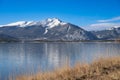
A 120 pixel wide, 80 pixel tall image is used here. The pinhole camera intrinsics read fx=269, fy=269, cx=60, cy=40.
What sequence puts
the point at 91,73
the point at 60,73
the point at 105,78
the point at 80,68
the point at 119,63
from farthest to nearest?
the point at 119,63, the point at 80,68, the point at 60,73, the point at 91,73, the point at 105,78

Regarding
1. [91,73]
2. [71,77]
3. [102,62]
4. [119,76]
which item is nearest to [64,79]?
[71,77]

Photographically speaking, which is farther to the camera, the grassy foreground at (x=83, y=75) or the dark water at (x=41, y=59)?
the dark water at (x=41, y=59)

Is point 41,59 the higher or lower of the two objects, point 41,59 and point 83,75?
the lower

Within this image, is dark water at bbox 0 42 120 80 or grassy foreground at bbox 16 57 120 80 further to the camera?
dark water at bbox 0 42 120 80

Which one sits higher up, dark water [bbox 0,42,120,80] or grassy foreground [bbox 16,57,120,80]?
grassy foreground [bbox 16,57,120,80]

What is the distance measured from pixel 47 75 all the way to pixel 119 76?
3953 millimetres

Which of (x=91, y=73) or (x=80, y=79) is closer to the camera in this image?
(x=80, y=79)

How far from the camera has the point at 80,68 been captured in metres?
14.1

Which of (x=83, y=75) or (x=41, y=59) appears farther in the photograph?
(x=41, y=59)

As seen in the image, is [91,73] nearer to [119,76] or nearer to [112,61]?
[119,76]

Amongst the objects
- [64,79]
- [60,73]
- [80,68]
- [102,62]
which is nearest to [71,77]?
[64,79]

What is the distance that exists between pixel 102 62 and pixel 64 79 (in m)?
5.13

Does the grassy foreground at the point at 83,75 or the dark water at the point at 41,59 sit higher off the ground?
the grassy foreground at the point at 83,75

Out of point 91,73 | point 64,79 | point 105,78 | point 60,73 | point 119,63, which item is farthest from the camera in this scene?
point 119,63
